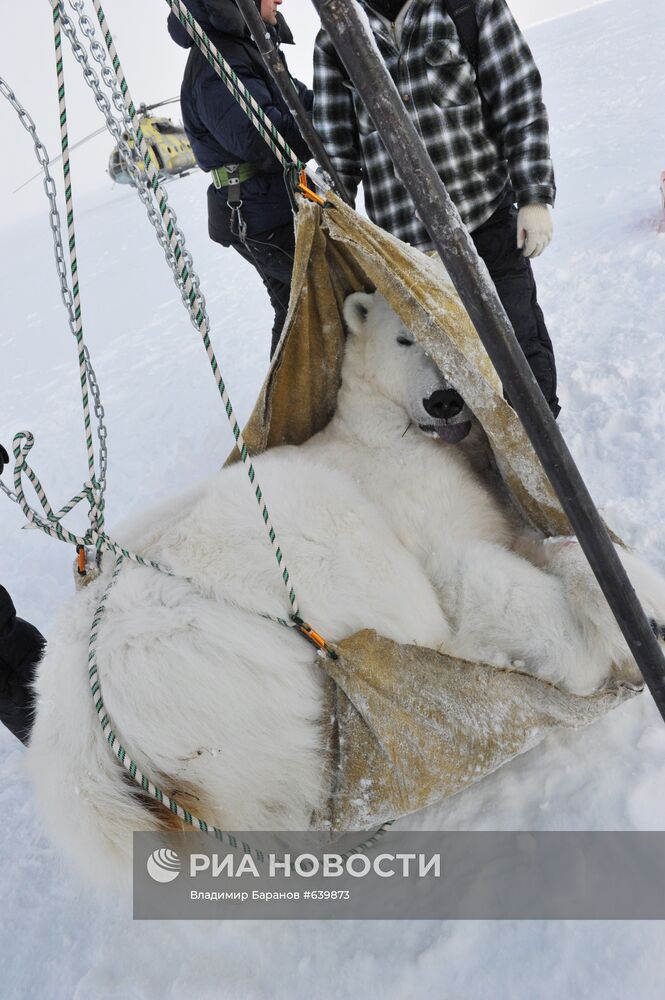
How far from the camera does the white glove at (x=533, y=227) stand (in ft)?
8.64

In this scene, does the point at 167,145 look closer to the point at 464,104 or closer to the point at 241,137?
the point at 241,137

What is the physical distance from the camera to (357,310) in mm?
2623

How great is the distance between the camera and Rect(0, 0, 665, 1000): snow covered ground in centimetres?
170

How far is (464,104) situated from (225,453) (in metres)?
2.94

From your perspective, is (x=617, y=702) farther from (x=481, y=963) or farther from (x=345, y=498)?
(x=345, y=498)

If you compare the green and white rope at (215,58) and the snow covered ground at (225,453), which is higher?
the green and white rope at (215,58)

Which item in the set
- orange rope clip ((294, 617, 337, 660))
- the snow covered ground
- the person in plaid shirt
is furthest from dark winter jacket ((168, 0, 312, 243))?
orange rope clip ((294, 617, 337, 660))

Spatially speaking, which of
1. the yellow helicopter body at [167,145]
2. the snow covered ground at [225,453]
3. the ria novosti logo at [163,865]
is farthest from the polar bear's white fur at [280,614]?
the yellow helicopter body at [167,145]

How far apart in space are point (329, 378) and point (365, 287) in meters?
0.40

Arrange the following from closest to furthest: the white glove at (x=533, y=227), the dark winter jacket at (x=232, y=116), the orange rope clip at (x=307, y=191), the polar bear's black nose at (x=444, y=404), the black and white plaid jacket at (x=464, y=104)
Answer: the orange rope clip at (x=307, y=191)
the polar bear's black nose at (x=444, y=404)
the black and white plaid jacket at (x=464, y=104)
the white glove at (x=533, y=227)
the dark winter jacket at (x=232, y=116)

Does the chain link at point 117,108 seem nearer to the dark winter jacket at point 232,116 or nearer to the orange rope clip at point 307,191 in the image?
the orange rope clip at point 307,191

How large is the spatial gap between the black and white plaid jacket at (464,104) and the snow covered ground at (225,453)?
1.37m

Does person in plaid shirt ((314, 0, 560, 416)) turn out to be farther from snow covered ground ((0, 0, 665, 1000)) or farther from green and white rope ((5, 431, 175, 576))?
green and white rope ((5, 431, 175, 576))

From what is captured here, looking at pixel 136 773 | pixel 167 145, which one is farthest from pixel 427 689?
pixel 167 145
